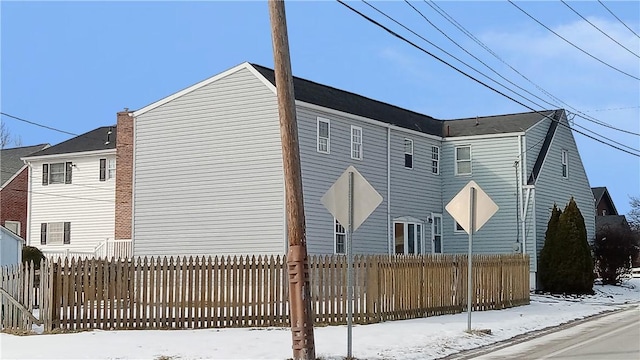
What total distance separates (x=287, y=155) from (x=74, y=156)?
30949mm

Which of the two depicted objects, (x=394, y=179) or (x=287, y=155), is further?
(x=394, y=179)

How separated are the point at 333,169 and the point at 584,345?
44.8ft

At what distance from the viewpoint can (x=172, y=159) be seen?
28.1m

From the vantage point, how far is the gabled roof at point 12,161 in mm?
46628

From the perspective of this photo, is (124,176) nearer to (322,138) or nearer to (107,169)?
(107,169)

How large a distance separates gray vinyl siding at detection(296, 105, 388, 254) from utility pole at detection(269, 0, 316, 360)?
529 inches

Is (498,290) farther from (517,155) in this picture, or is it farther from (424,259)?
(517,155)

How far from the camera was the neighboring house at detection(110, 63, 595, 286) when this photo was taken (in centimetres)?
2628

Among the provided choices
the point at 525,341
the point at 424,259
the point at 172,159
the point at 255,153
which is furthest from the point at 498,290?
the point at 172,159

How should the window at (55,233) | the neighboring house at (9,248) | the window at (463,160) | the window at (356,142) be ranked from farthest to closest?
the window at (55,233), the window at (463,160), the window at (356,142), the neighboring house at (9,248)

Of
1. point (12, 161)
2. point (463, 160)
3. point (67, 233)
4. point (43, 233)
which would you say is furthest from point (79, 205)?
point (463, 160)

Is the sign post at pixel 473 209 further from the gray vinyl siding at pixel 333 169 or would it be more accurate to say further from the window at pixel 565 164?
the window at pixel 565 164

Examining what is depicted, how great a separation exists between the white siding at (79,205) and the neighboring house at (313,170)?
479 cm

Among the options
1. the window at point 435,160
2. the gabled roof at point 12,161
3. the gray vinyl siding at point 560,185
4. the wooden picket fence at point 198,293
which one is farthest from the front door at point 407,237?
the gabled roof at point 12,161
